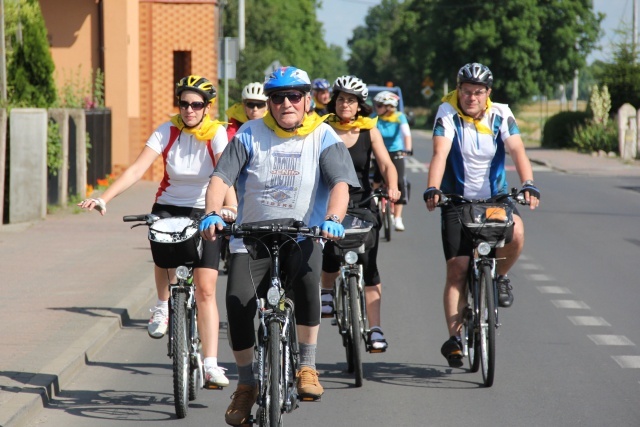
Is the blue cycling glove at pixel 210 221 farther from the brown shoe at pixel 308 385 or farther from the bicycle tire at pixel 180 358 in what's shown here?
the bicycle tire at pixel 180 358

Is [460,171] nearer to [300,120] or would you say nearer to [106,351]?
[300,120]

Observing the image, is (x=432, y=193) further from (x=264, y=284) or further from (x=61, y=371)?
A: (x=61, y=371)

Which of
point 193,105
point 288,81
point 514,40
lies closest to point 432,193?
point 193,105

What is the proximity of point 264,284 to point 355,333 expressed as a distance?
1590mm

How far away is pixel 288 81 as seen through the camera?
579 centimetres

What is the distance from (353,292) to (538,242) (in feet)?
28.7

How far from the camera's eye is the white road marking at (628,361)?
7934 millimetres

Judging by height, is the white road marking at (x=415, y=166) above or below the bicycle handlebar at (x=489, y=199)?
below

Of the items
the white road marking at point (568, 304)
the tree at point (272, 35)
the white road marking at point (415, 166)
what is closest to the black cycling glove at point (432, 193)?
the white road marking at point (568, 304)

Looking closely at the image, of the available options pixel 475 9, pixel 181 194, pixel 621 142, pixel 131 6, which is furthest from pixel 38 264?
pixel 475 9

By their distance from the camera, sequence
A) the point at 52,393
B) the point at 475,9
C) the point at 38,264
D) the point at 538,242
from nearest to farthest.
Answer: the point at 52,393
the point at 38,264
the point at 538,242
the point at 475,9

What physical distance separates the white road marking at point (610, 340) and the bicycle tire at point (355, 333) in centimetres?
218

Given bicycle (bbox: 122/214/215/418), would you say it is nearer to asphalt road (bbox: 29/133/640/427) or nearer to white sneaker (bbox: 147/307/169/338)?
asphalt road (bbox: 29/133/640/427)

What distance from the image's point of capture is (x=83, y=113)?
20.2 m
